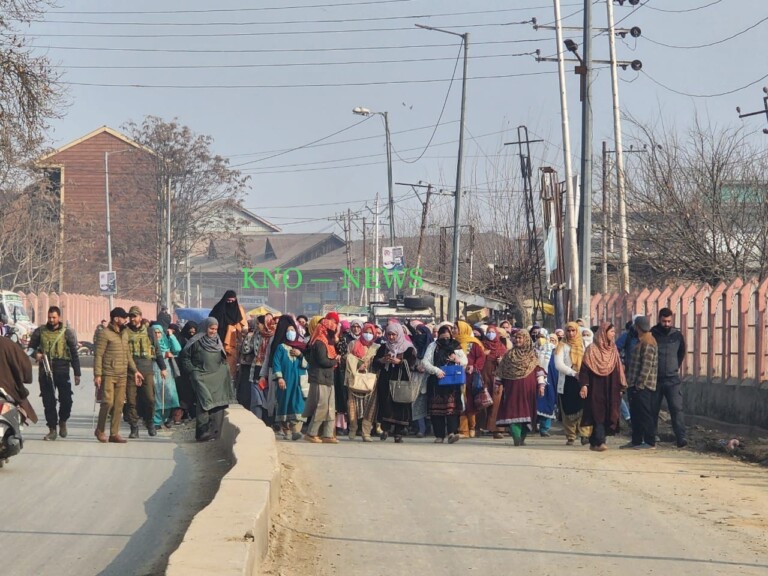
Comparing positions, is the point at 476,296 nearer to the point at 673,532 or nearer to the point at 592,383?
the point at 592,383

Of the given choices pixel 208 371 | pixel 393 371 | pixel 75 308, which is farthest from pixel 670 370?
pixel 75 308

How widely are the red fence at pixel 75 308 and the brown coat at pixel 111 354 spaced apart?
3403 centimetres

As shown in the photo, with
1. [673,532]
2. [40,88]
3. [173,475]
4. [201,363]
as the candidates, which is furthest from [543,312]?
[673,532]

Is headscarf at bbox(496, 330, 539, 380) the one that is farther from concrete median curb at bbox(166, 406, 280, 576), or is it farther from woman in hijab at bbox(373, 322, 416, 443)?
concrete median curb at bbox(166, 406, 280, 576)

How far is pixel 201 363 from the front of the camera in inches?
639

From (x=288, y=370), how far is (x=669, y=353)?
194 inches

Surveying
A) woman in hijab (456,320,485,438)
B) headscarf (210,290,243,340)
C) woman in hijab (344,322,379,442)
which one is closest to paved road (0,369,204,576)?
headscarf (210,290,243,340)

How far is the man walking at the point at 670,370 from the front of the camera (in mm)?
16484

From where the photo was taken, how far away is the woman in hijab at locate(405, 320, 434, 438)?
17.7 m

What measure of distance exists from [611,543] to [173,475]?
17.9 feet

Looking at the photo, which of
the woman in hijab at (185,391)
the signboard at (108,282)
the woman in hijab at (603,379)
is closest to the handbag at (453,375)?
the woman in hijab at (603,379)

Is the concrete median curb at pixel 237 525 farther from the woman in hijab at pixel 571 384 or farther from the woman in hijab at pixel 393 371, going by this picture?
the woman in hijab at pixel 571 384

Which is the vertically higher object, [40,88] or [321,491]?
[40,88]

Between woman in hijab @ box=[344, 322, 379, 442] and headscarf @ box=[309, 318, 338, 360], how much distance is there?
601mm
